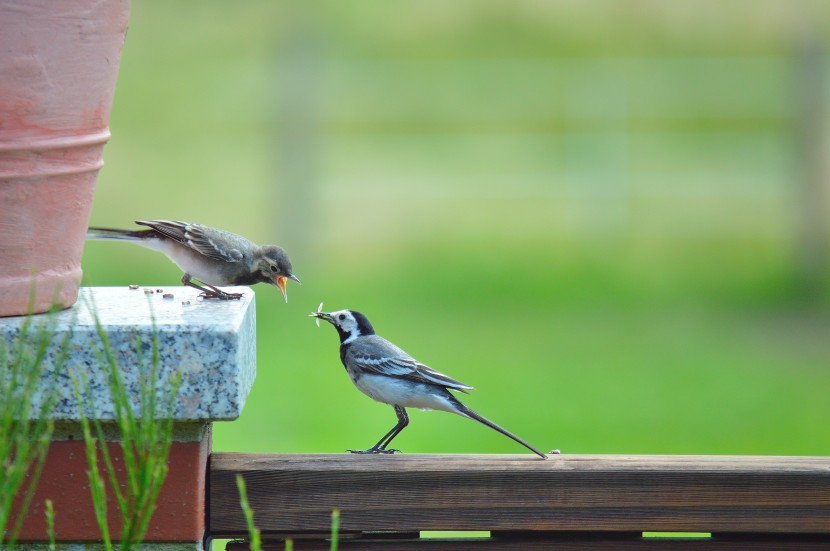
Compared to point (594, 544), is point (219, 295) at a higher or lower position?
higher

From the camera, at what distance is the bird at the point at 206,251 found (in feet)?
12.7

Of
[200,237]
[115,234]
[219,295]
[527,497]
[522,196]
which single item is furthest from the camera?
[522,196]

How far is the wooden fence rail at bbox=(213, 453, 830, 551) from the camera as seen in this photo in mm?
2572

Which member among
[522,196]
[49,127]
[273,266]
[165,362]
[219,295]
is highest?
[522,196]

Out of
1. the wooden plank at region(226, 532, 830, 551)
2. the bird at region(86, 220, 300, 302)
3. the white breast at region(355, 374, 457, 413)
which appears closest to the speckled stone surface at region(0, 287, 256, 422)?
the wooden plank at region(226, 532, 830, 551)

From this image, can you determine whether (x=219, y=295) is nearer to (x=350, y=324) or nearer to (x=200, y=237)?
(x=200, y=237)

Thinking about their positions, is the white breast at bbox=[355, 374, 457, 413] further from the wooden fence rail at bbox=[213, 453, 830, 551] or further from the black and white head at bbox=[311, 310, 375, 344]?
the wooden fence rail at bbox=[213, 453, 830, 551]

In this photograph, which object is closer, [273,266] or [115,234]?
[115,234]

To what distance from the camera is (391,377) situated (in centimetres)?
365

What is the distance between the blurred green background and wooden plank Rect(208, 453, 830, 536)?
6.72m

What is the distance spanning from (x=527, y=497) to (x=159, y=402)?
780mm

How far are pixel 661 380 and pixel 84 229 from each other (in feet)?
31.8

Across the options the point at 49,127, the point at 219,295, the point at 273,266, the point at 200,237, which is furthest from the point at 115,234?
the point at 49,127

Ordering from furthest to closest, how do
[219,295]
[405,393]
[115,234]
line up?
[115,234] < [405,393] < [219,295]
